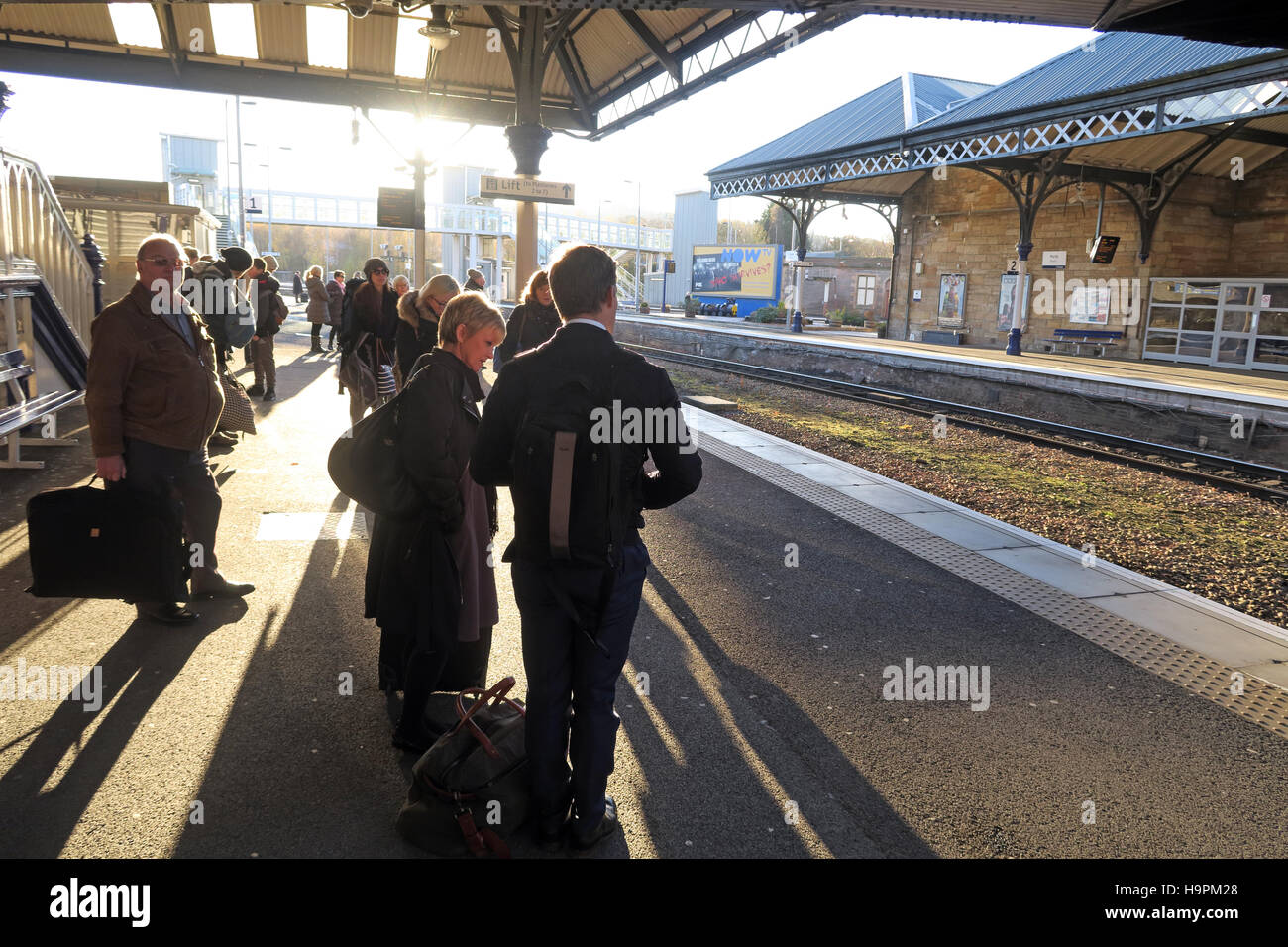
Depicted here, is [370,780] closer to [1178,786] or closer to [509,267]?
[1178,786]

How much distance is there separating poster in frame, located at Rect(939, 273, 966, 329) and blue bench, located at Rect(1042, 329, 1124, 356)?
13.9 ft

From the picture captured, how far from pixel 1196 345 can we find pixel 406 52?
2046cm

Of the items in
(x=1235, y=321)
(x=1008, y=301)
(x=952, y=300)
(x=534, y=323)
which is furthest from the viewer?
(x=952, y=300)

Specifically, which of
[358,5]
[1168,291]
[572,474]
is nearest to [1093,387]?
[1168,291]

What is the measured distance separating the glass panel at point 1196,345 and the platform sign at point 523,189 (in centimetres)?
1949

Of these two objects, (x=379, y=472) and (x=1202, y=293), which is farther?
(x=1202, y=293)

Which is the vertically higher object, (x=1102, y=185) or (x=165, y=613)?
(x=1102, y=185)

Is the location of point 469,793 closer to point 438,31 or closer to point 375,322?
point 375,322

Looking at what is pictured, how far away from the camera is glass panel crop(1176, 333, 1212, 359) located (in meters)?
22.7

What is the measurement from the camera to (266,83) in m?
14.5

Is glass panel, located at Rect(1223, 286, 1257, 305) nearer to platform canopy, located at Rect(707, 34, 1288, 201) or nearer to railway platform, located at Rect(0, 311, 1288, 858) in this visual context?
platform canopy, located at Rect(707, 34, 1288, 201)

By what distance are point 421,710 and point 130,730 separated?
1.23 m

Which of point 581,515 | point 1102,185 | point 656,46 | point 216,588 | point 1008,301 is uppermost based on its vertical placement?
point 656,46

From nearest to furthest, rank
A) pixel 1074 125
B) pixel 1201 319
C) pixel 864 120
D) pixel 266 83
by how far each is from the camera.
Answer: pixel 266 83 < pixel 1074 125 < pixel 1201 319 < pixel 864 120
